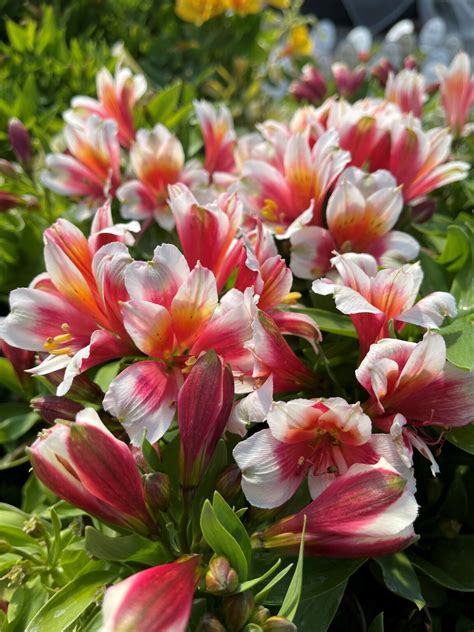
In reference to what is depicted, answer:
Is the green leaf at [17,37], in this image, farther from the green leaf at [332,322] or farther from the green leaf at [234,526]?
the green leaf at [234,526]

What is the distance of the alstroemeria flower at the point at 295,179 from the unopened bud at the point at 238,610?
0.37 m

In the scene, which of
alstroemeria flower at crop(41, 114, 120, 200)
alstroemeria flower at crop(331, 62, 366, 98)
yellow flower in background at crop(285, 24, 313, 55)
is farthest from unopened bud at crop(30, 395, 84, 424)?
yellow flower in background at crop(285, 24, 313, 55)

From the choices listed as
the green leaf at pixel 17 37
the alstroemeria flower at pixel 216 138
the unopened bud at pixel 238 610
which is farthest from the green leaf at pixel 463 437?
the green leaf at pixel 17 37

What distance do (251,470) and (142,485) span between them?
81mm

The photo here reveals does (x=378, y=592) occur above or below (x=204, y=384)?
below

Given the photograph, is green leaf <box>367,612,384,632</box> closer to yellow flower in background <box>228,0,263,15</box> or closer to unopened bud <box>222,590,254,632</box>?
unopened bud <box>222,590,254,632</box>

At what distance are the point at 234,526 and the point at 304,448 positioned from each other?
3.6 inches

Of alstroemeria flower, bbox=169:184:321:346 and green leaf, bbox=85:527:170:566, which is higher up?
alstroemeria flower, bbox=169:184:321:346

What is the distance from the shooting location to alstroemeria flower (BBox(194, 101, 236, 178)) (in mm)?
883

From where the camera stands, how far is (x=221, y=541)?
0.46 m

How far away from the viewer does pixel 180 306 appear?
53 cm

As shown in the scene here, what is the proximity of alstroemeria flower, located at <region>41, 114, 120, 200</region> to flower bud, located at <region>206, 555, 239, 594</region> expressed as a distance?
0.52 metres

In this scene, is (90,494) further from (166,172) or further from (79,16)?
(79,16)

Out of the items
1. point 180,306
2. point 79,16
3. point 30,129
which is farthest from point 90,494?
point 79,16
